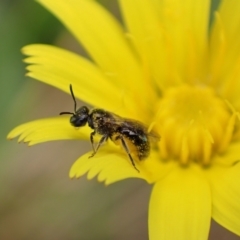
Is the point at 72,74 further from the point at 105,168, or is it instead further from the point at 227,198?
the point at 227,198

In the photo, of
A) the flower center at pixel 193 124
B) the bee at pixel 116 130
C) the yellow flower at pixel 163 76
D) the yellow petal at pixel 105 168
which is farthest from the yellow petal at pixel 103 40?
the yellow petal at pixel 105 168

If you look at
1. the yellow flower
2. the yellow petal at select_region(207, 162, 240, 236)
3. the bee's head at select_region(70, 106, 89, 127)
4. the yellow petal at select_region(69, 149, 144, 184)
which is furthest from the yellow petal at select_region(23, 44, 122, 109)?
the yellow petal at select_region(207, 162, 240, 236)

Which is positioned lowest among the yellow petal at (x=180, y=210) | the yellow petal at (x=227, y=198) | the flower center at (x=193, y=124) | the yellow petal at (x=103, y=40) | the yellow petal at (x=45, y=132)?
the flower center at (x=193, y=124)

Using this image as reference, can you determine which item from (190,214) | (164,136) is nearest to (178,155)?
(164,136)

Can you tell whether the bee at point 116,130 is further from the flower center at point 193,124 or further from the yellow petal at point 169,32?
the yellow petal at point 169,32

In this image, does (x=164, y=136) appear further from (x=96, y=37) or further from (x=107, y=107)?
(x=96, y=37)

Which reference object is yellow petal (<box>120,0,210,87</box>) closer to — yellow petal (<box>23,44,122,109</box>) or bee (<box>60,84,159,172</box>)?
yellow petal (<box>23,44,122,109</box>)

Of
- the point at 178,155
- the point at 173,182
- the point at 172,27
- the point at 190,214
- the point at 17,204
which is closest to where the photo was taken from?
the point at 190,214
